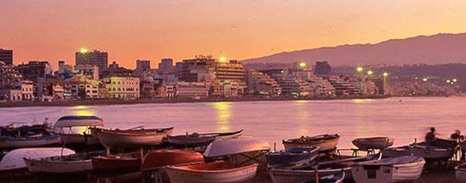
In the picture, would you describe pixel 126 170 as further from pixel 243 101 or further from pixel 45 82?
pixel 243 101

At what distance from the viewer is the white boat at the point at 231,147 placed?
18.8 meters

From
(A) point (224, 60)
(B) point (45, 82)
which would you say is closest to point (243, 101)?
(A) point (224, 60)

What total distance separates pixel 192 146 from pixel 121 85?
12238 cm

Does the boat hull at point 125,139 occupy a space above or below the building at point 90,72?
below

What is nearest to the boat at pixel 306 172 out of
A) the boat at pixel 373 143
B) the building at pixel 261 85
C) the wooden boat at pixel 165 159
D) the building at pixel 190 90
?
the wooden boat at pixel 165 159

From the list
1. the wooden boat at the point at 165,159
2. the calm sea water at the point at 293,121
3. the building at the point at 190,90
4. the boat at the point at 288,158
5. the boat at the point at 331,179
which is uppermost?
the building at the point at 190,90

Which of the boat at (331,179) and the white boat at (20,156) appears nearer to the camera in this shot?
the boat at (331,179)

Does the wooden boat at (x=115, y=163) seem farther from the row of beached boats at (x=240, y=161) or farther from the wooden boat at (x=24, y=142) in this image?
the wooden boat at (x=24, y=142)

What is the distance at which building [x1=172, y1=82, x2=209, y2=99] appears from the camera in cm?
15862

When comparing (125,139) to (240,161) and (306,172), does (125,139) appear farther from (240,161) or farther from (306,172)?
(306,172)

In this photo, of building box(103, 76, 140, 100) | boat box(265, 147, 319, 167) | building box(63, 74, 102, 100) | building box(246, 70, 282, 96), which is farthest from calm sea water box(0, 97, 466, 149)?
building box(246, 70, 282, 96)

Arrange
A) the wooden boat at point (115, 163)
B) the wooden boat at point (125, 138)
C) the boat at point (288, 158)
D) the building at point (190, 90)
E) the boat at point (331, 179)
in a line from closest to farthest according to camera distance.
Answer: the boat at point (331, 179)
the wooden boat at point (115, 163)
the boat at point (288, 158)
the wooden boat at point (125, 138)
the building at point (190, 90)

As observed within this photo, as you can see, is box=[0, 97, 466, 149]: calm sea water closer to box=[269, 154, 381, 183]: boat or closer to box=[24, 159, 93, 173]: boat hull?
box=[269, 154, 381, 183]: boat

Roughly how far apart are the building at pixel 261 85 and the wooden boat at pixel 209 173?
171 metres
